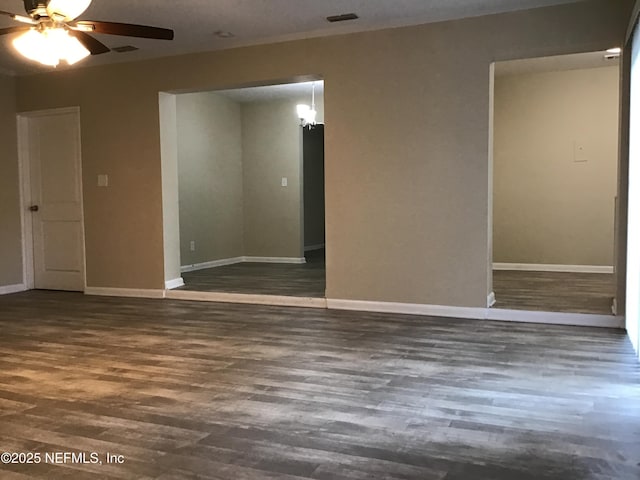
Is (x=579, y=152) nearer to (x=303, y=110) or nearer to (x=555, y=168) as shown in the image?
(x=555, y=168)

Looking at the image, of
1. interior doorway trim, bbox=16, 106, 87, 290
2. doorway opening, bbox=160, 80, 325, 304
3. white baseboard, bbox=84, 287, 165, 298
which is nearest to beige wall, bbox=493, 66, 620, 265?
doorway opening, bbox=160, 80, 325, 304

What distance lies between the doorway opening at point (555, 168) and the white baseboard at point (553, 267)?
0.5 inches

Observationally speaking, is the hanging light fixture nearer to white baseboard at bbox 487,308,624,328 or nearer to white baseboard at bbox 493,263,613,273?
white baseboard at bbox 493,263,613,273

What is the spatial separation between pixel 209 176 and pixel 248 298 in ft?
10.3

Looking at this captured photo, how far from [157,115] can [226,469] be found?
4545 mm

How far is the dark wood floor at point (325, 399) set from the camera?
2.08 m

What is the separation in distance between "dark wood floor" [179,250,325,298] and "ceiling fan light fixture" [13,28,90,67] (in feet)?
9.82

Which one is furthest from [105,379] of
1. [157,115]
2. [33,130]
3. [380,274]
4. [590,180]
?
[590,180]

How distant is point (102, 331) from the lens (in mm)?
4348

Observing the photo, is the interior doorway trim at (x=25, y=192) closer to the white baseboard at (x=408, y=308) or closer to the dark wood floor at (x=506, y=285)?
the dark wood floor at (x=506, y=285)

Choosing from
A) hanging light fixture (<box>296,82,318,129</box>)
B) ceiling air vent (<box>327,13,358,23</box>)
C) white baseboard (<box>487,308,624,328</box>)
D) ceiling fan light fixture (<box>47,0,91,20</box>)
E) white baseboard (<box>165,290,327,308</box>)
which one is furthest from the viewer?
hanging light fixture (<box>296,82,318,129</box>)

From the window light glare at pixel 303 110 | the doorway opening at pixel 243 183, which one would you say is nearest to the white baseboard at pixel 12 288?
the doorway opening at pixel 243 183

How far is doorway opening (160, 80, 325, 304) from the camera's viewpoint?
7570 mm

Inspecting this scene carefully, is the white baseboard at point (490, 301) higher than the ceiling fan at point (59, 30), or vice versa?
the ceiling fan at point (59, 30)
